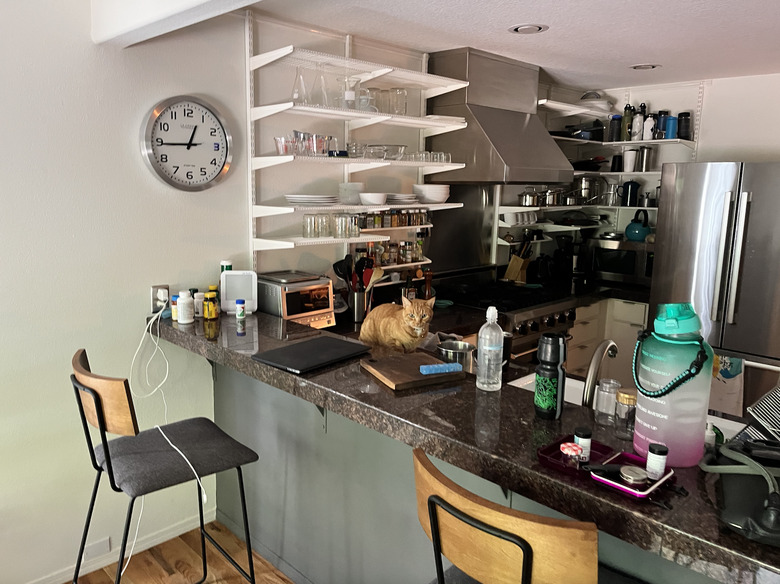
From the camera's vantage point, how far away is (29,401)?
2.26 m

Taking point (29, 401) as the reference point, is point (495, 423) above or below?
above

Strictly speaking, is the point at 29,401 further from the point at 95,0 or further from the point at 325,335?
the point at 95,0

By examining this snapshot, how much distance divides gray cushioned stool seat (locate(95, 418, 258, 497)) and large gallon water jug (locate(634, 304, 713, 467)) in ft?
4.05

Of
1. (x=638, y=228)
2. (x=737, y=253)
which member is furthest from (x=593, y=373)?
(x=638, y=228)

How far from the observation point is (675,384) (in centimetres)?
120

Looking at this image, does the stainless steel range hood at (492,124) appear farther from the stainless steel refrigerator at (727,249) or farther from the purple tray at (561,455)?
the purple tray at (561,455)

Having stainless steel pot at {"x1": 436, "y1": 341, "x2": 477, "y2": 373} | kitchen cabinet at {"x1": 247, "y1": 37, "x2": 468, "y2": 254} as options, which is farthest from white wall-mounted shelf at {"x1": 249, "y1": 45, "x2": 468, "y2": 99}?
stainless steel pot at {"x1": 436, "y1": 341, "x2": 477, "y2": 373}

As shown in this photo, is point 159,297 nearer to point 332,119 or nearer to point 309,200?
point 309,200

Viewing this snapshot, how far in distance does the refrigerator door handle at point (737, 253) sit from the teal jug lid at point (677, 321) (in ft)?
8.62

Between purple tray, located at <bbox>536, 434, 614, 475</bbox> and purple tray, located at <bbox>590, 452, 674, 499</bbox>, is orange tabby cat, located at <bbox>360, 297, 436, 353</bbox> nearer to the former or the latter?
purple tray, located at <bbox>536, 434, 614, 475</bbox>

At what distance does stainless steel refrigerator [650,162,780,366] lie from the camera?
339cm

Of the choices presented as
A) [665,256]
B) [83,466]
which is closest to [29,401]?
[83,466]

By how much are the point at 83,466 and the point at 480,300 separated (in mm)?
2304

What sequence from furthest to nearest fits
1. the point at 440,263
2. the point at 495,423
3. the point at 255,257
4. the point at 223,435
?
1. the point at 440,263
2. the point at 255,257
3. the point at 223,435
4. the point at 495,423
